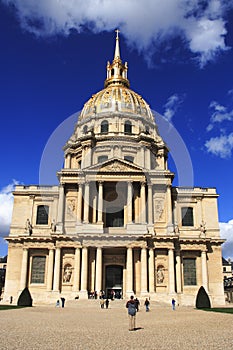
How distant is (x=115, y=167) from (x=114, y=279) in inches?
552

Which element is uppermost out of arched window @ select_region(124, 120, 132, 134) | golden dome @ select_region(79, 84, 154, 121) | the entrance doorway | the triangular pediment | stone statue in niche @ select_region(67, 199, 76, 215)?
golden dome @ select_region(79, 84, 154, 121)

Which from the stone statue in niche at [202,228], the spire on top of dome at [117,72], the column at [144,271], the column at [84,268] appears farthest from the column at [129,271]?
the spire on top of dome at [117,72]

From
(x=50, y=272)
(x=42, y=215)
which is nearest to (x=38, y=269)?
(x=50, y=272)

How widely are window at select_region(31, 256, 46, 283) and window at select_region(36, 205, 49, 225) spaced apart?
478 centimetres

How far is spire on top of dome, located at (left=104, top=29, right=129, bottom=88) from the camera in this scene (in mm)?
74438

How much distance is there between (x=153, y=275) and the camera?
43.0 m

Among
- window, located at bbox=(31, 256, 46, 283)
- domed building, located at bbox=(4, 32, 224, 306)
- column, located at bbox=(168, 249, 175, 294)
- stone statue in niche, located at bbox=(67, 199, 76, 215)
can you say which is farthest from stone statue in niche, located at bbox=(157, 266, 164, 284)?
window, located at bbox=(31, 256, 46, 283)

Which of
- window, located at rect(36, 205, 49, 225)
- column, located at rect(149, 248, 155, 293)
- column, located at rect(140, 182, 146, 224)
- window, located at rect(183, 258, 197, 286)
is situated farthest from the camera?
window, located at rect(36, 205, 49, 225)

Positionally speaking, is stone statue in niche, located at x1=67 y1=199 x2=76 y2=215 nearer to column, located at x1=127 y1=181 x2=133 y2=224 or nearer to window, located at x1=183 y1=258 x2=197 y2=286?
column, located at x1=127 y1=181 x2=133 y2=224

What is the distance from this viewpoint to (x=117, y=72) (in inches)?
3031

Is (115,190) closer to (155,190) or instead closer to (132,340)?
(155,190)

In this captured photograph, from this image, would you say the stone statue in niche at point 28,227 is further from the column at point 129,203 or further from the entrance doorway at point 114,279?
the column at point 129,203

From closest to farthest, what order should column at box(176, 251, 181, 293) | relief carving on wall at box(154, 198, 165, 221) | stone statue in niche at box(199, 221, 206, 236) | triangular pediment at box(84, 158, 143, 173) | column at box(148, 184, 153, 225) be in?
column at box(176, 251, 181, 293) < column at box(148, 184, 153, 225) < stone statue in niche at box(199, 221, 206, 236) < relief carving on wall at box(154, 198, 165, 221) < triangular pediment at box(84, 158, 143, 173)

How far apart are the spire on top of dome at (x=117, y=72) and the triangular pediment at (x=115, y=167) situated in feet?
100
